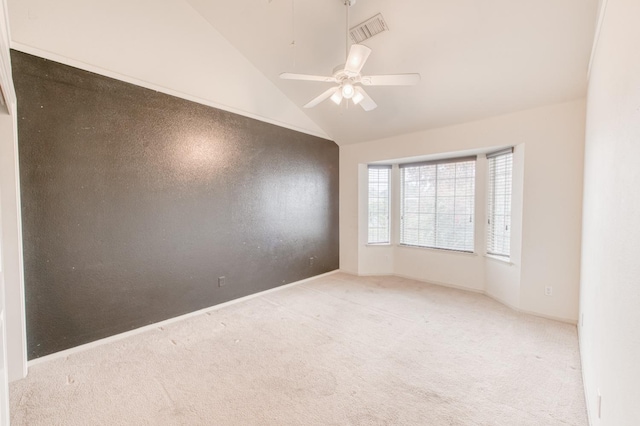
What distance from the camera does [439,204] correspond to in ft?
14.7

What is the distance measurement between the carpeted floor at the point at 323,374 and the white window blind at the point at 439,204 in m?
1.39

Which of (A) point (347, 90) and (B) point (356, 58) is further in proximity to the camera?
(A) point (347, 90)

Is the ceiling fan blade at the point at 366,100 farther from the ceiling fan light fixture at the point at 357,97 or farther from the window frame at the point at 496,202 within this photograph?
the window frame at the point at 496,202

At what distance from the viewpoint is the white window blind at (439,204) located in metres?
4.18

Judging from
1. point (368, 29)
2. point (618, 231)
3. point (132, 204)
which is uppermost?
point (368, 29)

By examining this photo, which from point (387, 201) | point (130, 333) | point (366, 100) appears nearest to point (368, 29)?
point (366, 100)

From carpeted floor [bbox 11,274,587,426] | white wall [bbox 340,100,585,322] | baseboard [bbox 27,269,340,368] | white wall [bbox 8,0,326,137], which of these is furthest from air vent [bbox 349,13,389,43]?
baseboard [bbox 27,269,340,368]

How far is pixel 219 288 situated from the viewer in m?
3.43

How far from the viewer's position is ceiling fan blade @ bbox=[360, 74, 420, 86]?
2066 millimetres

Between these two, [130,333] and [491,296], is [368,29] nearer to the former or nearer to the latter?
[491,296]

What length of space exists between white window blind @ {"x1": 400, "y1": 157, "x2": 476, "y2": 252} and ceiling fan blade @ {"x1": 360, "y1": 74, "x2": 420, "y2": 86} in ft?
8.37

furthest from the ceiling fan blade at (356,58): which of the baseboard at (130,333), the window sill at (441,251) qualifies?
the window sill at (441,251)

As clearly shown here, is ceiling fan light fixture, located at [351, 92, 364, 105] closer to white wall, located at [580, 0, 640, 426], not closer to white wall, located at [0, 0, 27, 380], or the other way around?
white wall, located at [580, 0, 640, 426]

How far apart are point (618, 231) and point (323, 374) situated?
2.03m
